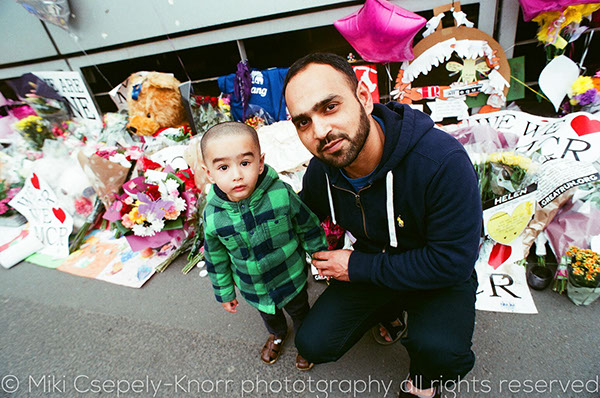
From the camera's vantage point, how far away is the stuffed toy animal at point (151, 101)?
3472 millimetres

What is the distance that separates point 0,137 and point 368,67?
5.54 m

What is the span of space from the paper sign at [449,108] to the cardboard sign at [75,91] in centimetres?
453

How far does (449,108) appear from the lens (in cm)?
295

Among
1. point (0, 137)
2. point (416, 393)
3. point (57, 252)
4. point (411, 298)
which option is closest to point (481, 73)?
point (411, 298)

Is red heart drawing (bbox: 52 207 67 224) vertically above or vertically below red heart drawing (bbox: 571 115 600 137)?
below

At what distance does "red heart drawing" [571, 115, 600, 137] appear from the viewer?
2020mm

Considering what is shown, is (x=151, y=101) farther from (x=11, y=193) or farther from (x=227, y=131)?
(x=227, y=131)

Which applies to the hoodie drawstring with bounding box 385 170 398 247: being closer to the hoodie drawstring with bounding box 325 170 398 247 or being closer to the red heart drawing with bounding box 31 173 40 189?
the hoodie drawstring with bounding box 325 170 398 247

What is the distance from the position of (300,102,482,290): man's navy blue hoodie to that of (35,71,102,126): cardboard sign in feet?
14.5

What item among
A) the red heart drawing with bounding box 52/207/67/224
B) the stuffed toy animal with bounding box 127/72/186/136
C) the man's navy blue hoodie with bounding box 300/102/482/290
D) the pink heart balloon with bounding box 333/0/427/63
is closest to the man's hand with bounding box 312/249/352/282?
the man's navy blue hoodie with bounding box 300/102/482/290

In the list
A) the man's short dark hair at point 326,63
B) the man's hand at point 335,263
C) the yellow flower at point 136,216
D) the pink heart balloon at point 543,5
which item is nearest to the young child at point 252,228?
the man's hand at point 335,263

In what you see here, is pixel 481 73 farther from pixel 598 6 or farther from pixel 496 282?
pixel 496 282

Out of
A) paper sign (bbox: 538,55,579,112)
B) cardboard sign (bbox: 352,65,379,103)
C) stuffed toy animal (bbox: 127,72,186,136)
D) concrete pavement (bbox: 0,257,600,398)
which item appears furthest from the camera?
stuffed toy animal (bbox: 127,72,186,136)

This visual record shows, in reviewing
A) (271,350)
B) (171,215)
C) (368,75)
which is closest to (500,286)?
(271,350)
